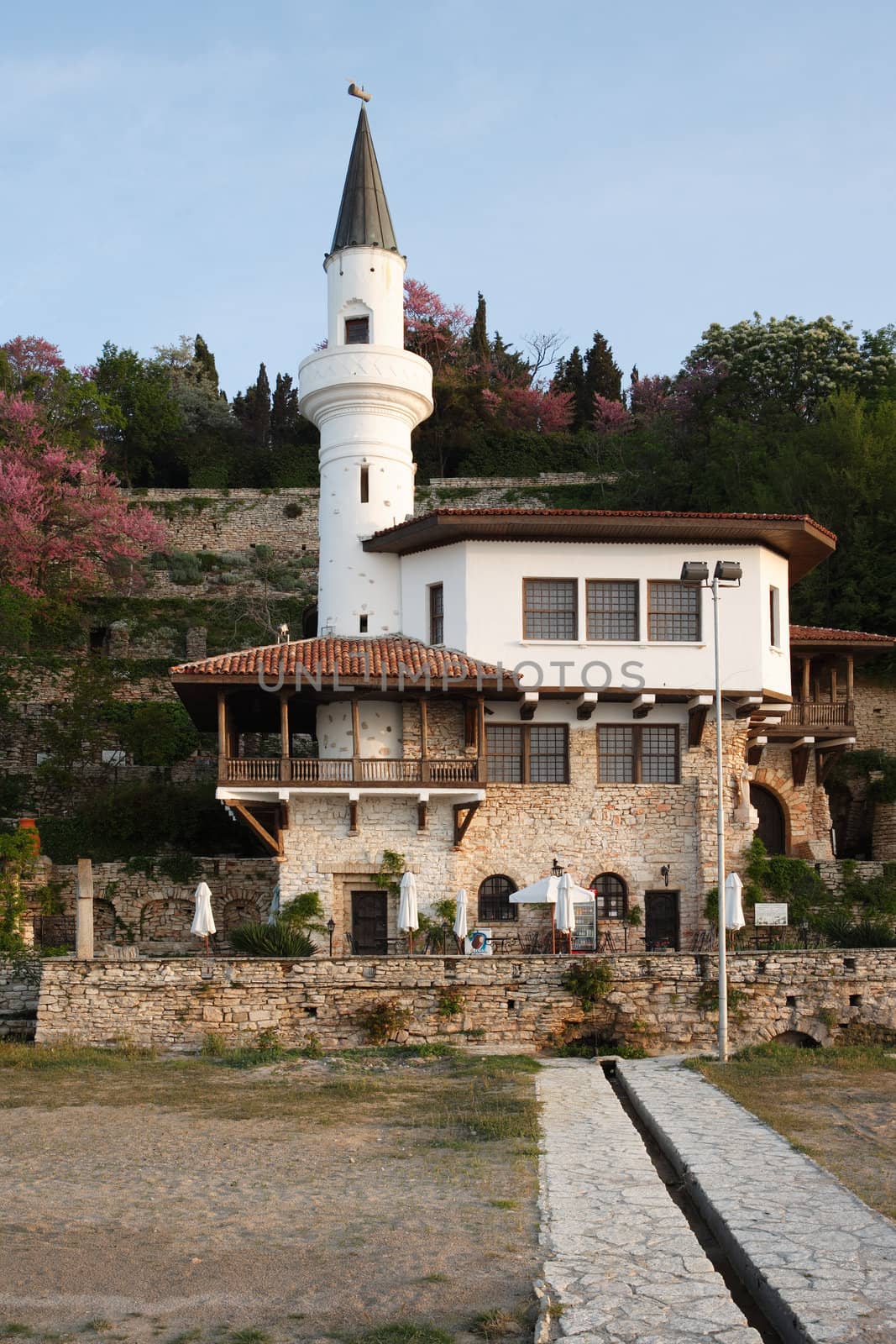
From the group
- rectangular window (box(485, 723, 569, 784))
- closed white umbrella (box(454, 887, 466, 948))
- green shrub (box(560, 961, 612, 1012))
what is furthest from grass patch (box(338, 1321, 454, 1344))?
rectangular window (box(485, 723, 569, 784))

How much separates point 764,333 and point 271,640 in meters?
21.5

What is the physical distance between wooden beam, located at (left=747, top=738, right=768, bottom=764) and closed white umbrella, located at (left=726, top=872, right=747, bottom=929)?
5.40 meters

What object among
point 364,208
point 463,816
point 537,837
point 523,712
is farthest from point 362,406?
point 537,837

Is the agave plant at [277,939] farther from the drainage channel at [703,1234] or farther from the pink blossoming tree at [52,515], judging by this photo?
the pink blossoming tree at [52,515]

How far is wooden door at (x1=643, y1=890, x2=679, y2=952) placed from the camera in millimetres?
27453

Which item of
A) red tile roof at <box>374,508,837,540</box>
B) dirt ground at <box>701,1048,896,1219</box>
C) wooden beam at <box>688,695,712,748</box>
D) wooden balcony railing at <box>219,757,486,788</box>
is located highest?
red tile roof at <box>374,508,837,540</box>

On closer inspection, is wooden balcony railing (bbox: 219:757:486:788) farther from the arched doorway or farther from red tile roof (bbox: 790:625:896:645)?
red tile roof (bbox: 790:625:896:645)

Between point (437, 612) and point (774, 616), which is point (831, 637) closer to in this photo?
point (774, 616)

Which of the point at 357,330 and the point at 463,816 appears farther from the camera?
the point at 357,330

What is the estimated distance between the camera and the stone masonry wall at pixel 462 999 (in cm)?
2255

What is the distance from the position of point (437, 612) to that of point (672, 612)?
4998mm

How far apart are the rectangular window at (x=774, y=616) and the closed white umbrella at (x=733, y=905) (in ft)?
21.6

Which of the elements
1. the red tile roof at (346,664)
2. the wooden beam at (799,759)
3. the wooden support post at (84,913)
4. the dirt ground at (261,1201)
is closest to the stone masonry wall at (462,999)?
the wooden support post at (84,913)

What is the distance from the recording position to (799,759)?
31750 millimetres
